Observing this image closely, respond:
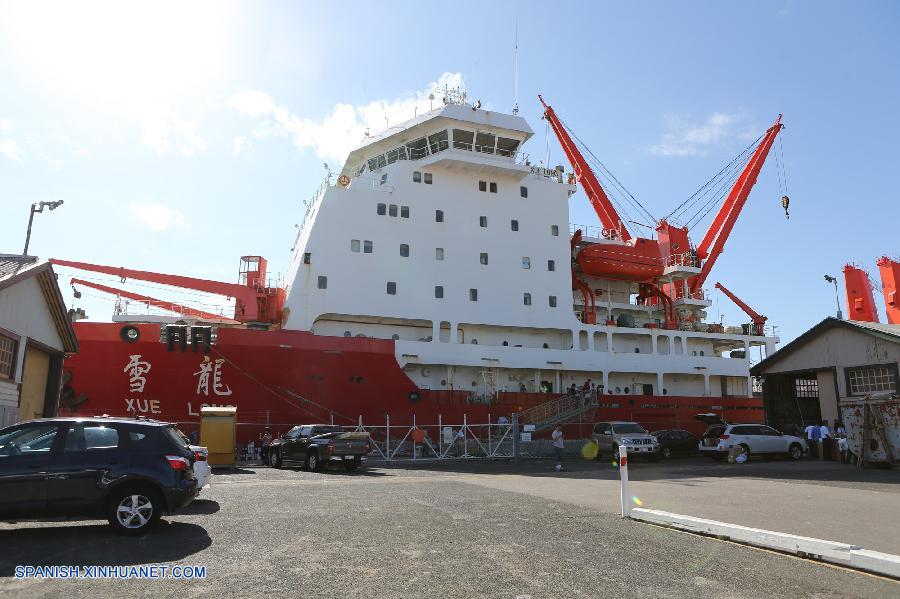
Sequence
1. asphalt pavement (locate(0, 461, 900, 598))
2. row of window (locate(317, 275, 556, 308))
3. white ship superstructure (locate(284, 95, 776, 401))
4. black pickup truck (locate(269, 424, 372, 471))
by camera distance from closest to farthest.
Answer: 1. asphalt pavement (locate(0, 461, 900, 598))
2. black pickup truck (locate(269, 424, 372, 471))
3. row of window (locate(317, 275, 556, 308))
4. white ship superstructure (locate(284, 95, 776, 401))

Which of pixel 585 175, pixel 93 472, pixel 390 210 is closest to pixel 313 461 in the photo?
pixel 93 472

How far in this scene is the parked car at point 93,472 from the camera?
608 centimetres

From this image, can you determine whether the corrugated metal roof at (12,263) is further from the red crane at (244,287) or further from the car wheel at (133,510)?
the red crane at (244,287)

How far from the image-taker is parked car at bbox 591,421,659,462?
19453mm

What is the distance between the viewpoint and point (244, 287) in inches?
912

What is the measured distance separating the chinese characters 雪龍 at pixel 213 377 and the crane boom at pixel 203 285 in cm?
393

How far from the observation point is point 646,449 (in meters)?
19.4

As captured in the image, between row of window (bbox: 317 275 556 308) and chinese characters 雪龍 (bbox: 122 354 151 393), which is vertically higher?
row of window (bbox: 317 275 556 308)

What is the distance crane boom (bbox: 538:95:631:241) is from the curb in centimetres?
2627

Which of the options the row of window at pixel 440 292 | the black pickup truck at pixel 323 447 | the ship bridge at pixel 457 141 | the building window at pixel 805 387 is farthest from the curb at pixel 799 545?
the ship bridge at pixel 457 141

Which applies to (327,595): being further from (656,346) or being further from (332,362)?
(656,346)

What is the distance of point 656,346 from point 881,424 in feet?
40.2

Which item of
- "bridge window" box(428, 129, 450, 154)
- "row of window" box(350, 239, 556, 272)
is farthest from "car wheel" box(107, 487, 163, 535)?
"bridge window" box(428, 129, 450, 154)

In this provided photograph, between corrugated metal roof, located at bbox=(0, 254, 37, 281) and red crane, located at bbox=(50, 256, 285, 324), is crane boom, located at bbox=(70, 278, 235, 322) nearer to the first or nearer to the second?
red crane, located at bbox=(50, 256, 285, 324)
